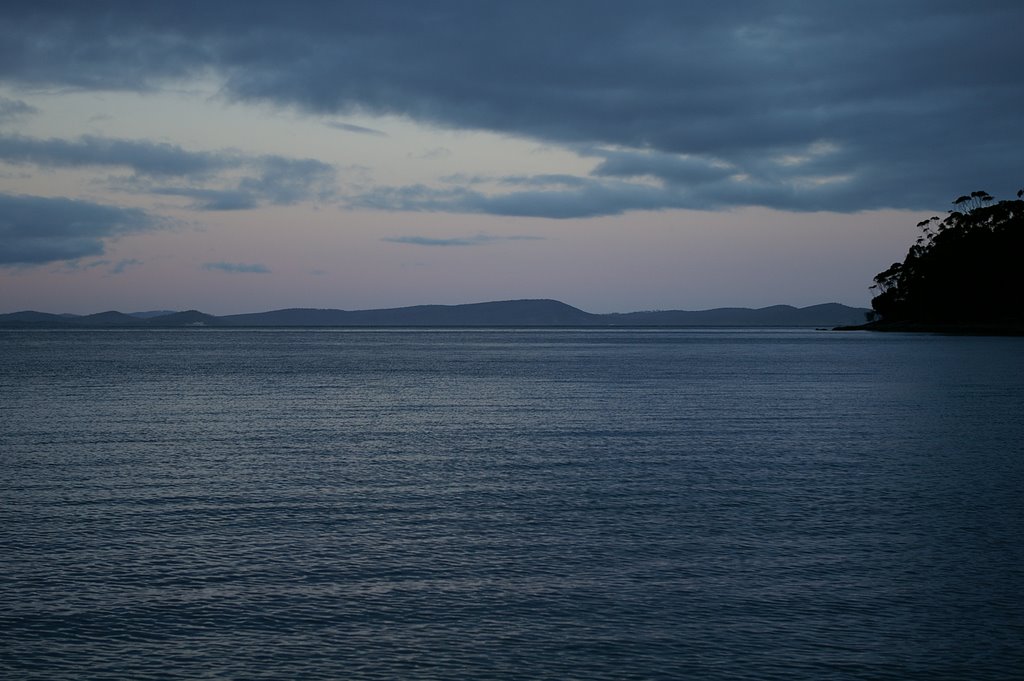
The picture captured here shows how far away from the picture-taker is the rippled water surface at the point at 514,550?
11766 mm

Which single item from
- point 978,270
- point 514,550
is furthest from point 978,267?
point 514,550

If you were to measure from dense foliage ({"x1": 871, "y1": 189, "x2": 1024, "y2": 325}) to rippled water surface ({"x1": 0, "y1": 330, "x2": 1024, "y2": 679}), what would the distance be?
144 m

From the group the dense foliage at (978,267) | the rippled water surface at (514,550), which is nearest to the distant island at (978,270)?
the dense foliage at (978,267)

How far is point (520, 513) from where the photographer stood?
786 inches

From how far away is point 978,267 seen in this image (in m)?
167

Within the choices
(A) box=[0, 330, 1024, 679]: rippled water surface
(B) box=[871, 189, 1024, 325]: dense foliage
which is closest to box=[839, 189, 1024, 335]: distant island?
(B) box=[871, 189, 1024, 325]: dense foliage

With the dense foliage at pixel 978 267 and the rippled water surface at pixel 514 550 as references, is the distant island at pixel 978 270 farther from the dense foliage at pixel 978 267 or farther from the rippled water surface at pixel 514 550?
the rippled water surface at pixel 514 550

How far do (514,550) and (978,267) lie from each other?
17147cm

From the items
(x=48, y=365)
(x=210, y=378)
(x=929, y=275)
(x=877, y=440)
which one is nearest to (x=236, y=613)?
(x=877, y=440)

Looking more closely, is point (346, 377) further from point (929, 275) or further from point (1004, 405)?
point (929, 275)

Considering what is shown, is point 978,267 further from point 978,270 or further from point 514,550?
point 514,550

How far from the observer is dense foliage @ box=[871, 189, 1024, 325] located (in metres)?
165

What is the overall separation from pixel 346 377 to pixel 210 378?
10.0 meters

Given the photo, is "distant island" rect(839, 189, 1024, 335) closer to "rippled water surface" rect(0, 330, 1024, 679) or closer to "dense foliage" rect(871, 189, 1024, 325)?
"dense foliage" rect(871, 189, 1024, 325)
